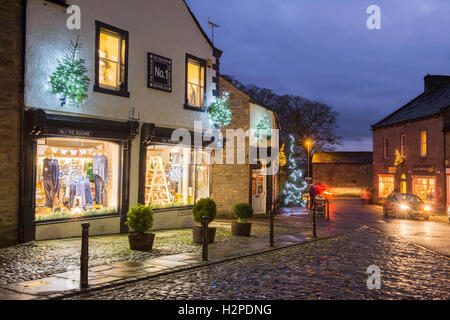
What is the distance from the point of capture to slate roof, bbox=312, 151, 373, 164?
61156 millimetres

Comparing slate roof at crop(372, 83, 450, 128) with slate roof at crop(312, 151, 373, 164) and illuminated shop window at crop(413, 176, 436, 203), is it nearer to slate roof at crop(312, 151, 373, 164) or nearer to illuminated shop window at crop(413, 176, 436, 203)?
illuminated shop window at crop(413, 176, 436, 203)

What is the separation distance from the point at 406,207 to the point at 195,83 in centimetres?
1456

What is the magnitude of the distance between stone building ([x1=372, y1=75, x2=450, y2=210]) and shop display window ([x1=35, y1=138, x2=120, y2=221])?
939 inches

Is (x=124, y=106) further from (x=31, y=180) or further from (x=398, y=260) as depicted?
(x=398, y=260)

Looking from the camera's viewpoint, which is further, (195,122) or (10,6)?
(195,122)

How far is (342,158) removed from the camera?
2463 inches

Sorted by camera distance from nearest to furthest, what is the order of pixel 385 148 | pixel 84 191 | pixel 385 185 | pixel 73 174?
pixel 73 174, pixel 84 191, pixel 385 185, pixel 385 148

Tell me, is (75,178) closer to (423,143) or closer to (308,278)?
(308,278)

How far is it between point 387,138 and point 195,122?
85.0 ft

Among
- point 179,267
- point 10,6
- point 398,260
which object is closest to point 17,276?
point 179,267

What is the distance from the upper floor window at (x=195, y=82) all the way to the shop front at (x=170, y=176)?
1.40m

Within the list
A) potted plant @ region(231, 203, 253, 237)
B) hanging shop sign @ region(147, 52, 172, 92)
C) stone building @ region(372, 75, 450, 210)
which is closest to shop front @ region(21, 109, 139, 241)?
hanging shop sign @ region(147, 52, 172, 92)

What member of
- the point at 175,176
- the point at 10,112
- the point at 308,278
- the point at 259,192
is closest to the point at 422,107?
the point at 259,192
